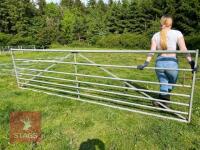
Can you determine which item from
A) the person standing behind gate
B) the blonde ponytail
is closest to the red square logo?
the person standing behind gate

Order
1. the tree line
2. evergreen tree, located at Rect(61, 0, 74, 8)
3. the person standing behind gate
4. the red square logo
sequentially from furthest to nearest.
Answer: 1. evergreen tree, located at Rect(61, 0, 74, 8)
2. the tree line
3. the person standing behind gate
4. the red square logo

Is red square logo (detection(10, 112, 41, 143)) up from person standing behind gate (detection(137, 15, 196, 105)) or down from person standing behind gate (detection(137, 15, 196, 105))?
down

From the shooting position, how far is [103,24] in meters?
64.9

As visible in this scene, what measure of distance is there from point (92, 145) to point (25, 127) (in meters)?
1.41

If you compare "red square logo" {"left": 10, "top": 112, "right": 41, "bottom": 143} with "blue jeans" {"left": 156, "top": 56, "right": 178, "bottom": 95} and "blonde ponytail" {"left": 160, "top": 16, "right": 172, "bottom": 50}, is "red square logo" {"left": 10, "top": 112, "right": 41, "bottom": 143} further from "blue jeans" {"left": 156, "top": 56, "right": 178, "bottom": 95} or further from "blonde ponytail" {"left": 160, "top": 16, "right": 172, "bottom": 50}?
"blonde ponytail" {"left": 160, "top": 16, "right": 172, "bottom": 50}

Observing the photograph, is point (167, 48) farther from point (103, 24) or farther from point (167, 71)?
point (103, 24)

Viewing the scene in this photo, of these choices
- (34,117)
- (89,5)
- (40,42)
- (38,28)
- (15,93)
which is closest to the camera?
(34,117)

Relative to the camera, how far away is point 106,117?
205 inches

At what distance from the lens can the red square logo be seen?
4.45 metres

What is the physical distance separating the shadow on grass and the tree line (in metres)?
39.7

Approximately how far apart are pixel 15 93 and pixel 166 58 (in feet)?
14.5

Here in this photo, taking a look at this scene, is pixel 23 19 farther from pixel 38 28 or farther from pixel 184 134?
pixel 184 134

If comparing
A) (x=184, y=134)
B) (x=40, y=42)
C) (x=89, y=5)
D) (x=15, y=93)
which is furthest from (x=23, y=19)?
(x=184, y=134)

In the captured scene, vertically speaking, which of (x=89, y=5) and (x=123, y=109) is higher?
(x=89, y=5)
